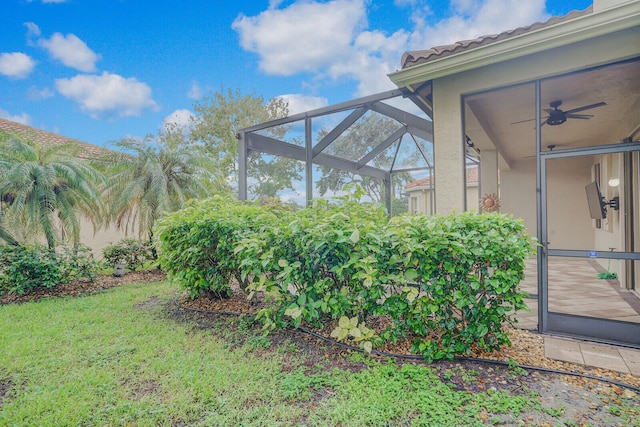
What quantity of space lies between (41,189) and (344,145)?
6270mm

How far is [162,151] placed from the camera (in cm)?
931

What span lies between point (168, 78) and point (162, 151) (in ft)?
38.5

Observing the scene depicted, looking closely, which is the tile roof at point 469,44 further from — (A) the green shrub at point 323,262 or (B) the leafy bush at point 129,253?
(B) the leafy bush at point 129,253

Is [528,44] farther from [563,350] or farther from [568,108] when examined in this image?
[563,350]

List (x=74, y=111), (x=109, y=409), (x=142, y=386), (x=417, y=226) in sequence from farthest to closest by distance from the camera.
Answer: (x=74, y=111)
(x=417, y=226)
(x=142, y=386)
(x=109, y=409)

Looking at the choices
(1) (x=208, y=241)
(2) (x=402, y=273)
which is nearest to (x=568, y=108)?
(2) (x=402, y=273)

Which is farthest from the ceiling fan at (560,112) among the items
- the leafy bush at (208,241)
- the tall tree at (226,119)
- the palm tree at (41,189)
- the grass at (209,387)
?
the tall tree at (226,119)

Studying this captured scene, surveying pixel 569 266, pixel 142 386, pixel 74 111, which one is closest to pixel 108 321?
pixel 142 386

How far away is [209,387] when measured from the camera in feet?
9.39

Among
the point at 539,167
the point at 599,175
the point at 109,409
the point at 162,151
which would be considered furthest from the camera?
the point at 162,151

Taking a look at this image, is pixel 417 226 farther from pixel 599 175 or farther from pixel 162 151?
pixel 162 151

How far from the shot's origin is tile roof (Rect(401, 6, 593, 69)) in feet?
13.1

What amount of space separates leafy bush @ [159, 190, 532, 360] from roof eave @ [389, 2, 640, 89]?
1914 mm

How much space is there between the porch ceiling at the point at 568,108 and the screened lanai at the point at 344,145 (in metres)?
1.09
